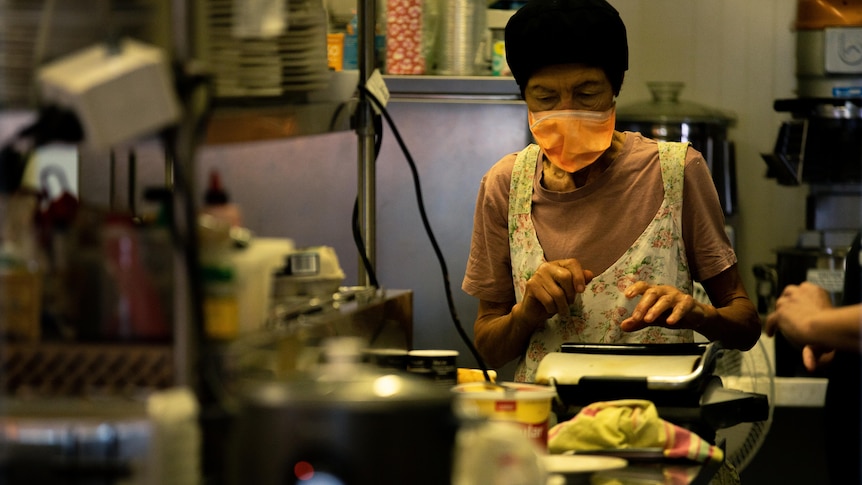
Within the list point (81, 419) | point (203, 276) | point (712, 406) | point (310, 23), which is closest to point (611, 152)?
point (712, 406)

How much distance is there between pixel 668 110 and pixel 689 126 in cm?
12

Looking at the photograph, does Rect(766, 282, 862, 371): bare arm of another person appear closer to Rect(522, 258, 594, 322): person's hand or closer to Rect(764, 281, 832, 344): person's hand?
Rect(764, 281, 832, 344): person's hand

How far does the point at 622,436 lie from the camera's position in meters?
1.56

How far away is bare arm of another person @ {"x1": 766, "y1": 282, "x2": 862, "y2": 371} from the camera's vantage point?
144cm

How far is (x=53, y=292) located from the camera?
1.13 meters

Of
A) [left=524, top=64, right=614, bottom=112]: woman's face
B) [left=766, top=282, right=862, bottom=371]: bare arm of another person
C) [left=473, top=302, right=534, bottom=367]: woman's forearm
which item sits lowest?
[left=473, top=302, right=534, bottom=367]: woman's forearm

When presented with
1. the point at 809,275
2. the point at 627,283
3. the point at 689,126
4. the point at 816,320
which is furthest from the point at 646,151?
the point at 809,275

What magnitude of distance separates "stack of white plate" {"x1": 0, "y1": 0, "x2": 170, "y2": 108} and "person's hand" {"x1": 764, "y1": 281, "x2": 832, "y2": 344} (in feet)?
3.17

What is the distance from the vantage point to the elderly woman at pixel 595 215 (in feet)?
7.00

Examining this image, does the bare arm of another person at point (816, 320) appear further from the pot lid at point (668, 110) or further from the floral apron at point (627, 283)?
the pot lid at point (668, 110)

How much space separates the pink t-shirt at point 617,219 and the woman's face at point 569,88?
15 centimetres

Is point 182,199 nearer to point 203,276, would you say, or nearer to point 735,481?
point 203,276

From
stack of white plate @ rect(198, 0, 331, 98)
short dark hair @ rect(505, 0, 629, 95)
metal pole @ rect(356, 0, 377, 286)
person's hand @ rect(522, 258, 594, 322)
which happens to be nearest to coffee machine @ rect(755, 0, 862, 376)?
short dark hair @ rect(505, 0, 629, 95)

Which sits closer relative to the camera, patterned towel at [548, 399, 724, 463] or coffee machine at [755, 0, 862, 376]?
patterned towel at [548, 399, 724, 463]
